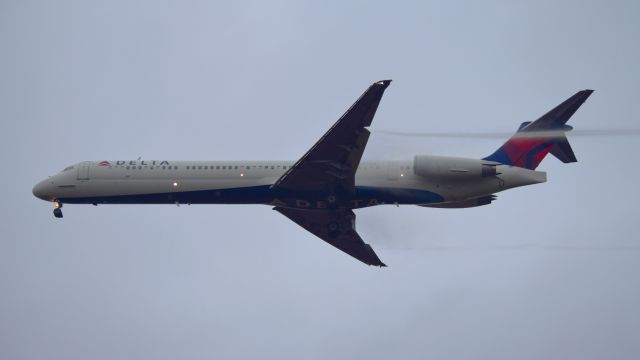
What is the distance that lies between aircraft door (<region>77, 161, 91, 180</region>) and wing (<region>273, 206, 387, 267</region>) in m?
9.47

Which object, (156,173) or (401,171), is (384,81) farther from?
(156,173)

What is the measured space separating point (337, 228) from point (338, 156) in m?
6.34

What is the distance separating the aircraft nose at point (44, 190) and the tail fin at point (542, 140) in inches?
844

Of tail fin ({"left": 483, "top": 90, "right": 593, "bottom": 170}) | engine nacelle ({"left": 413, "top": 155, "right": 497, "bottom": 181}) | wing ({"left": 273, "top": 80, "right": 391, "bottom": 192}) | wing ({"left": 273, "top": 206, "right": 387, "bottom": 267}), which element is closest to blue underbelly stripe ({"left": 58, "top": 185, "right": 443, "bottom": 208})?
wing ({"left": 273, "top": 80, "right": 391, "bottom": 192})

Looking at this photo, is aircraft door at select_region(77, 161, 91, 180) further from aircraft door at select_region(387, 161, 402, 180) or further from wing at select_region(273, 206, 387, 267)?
aircraft door at select_region(387, 161, 402, 180)

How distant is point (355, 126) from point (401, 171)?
13.4ft

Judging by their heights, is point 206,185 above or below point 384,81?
below

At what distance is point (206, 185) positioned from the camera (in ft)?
130

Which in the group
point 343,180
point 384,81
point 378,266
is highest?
point 384,81

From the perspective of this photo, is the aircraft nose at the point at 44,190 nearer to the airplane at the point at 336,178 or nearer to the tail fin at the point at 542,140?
the airplane at the point at 336,178

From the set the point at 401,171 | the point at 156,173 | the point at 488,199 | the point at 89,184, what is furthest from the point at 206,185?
the point at 488,199

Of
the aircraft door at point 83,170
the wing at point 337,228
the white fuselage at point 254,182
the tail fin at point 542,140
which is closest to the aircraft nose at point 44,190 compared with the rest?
the white fuselage at point 254,182

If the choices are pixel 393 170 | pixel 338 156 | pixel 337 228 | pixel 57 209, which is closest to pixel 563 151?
pixel 393 170

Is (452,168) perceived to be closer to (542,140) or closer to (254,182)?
(542,140)
